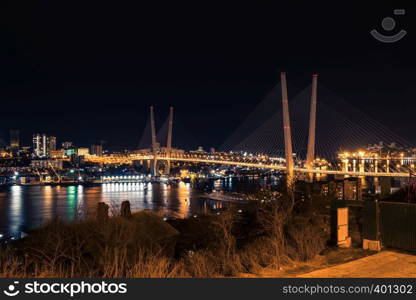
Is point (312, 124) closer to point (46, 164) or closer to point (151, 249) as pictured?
point (151, 249)

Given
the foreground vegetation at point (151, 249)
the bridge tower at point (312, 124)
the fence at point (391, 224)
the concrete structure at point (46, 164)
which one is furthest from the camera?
the concrete structure at point (46, 164)

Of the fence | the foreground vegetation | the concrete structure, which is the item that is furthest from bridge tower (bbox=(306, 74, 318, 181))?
the concrete structure

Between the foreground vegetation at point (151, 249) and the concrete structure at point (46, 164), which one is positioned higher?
the concrete structure at point (46, 164)

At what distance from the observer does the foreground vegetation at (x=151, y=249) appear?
2.63 meters

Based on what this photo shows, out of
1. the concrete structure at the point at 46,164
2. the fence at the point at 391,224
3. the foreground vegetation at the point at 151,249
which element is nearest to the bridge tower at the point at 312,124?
the foreground vegetation at the point at 151,249

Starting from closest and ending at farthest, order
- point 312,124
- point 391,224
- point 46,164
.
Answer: point 391,224 → point 312,124 → point 46,164

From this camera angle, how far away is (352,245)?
12.1 ft

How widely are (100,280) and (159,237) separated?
290 centimetres

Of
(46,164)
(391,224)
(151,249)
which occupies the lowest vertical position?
(151,249)

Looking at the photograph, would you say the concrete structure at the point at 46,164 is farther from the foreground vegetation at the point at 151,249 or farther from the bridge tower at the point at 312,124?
the foreground vegetation at the point at 151,249

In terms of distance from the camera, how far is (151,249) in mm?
3740

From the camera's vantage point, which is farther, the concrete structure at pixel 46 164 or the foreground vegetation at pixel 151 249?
the concrete structure at pixel 46 164

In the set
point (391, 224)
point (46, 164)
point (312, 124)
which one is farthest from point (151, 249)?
point (46, 164)

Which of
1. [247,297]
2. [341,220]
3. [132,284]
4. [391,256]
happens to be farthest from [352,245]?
[132,284]
